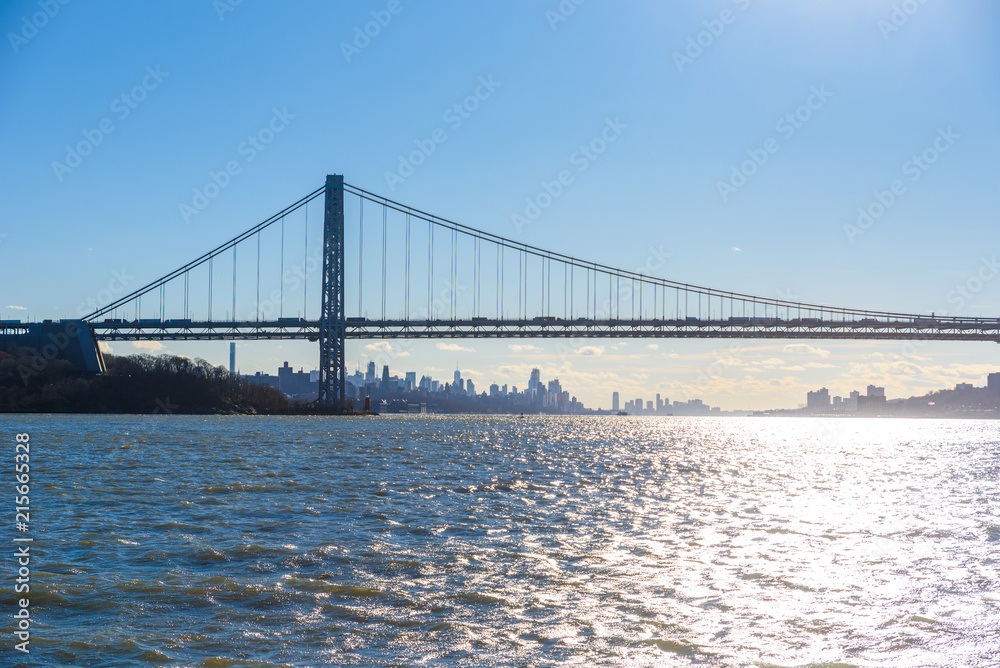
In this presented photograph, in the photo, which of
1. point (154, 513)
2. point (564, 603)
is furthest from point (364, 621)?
point (154, 513)

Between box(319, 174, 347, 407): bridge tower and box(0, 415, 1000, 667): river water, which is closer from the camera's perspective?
box(0, 415, 1000, 667): river water

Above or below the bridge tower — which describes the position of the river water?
below

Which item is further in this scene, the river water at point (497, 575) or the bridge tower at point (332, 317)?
the bridge tower at point (332, 317)

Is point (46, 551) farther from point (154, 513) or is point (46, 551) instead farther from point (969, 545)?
point (969, 545)

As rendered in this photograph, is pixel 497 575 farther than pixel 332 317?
No
